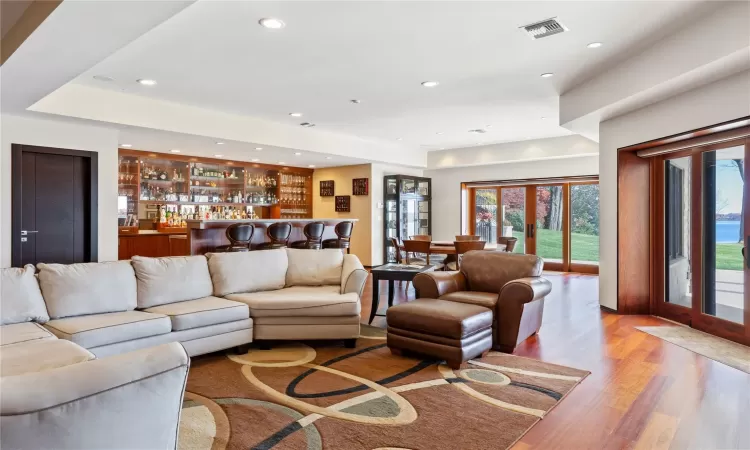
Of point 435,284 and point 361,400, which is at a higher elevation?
point 435,284

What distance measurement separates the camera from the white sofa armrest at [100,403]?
1.22m

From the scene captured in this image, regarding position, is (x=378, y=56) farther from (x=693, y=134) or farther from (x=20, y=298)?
(x=20, y=298)

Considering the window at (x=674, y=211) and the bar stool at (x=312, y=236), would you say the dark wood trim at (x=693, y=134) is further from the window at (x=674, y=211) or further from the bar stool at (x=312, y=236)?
the bar stool at (x=312, y=236)

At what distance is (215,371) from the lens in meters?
3.52

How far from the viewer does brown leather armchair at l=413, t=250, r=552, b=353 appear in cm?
399

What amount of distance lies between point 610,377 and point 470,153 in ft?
24.6

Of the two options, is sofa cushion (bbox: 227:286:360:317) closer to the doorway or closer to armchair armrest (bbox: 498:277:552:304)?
armchair armrest (bbox: 498:277:552:304)

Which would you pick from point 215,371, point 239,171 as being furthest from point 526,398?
point 239,171

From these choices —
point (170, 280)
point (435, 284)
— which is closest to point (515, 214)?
point (435, 284)

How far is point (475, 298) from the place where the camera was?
13.8ft

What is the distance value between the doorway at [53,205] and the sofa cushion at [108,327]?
337 cm

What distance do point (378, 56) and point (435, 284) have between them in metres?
2.28

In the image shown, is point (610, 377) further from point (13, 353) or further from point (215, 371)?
point (13, 353)

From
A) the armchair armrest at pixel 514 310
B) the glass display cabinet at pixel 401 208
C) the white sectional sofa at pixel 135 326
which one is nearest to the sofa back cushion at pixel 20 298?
the white sectional sofa at pixel 135 326
